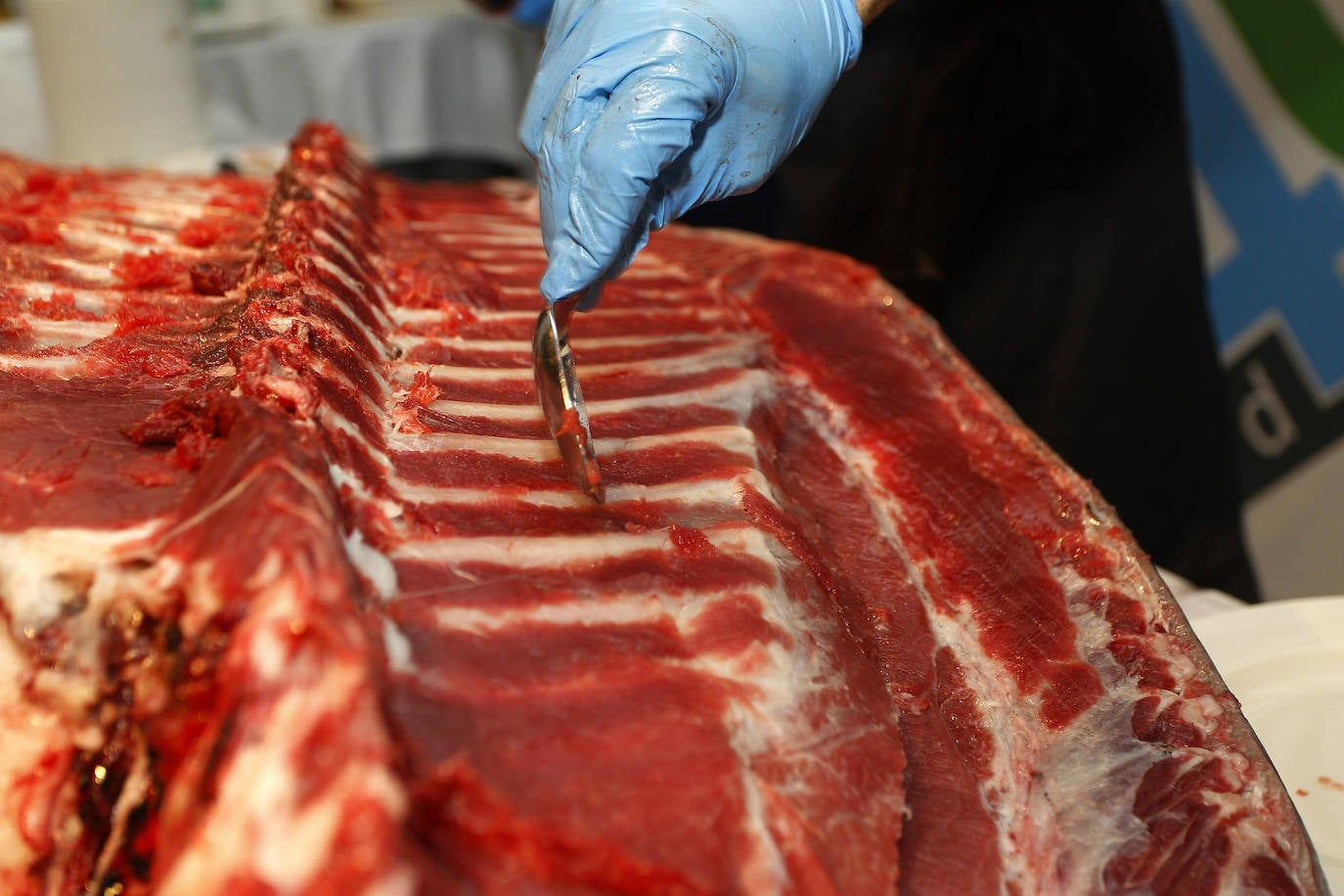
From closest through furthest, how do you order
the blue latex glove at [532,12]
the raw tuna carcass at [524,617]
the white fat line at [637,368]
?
the raw tuna carcass at [524,617]
the white fat line at [637,368]
the blue latex glove at [532,12]

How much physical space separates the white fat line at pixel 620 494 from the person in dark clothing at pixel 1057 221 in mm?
3289

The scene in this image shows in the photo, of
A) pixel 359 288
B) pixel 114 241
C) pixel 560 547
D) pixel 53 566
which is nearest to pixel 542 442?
pixel 560 547

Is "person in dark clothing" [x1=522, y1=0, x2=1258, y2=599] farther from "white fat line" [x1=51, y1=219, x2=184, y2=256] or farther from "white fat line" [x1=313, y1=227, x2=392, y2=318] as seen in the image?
"white fat line" [x1=51, y1=219, x2=184, y2=256]

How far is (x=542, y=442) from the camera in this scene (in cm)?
250

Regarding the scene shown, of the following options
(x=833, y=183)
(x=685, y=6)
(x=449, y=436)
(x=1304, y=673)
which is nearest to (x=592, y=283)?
(x=449, y=436)

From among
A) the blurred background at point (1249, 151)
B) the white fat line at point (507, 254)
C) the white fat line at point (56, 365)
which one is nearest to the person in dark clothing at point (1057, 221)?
the blurred background at point (1249, 151)

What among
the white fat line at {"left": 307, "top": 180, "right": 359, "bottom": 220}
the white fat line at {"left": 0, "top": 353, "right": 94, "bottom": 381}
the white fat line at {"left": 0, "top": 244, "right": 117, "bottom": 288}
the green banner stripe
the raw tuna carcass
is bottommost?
the raw tuna carcass

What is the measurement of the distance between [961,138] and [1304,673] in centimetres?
325

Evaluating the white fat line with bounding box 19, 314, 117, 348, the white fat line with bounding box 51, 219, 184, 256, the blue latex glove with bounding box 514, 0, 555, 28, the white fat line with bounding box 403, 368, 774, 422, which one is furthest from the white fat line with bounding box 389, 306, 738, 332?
the blue latex glove with bounding box 514, 0, 555, 28

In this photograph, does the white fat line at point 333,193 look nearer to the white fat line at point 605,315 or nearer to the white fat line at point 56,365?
the white fat line at point 605,315

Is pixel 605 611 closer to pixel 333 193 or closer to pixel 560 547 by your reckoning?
pixel 560 547

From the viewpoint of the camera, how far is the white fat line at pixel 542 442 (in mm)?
2314

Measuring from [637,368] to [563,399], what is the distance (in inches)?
23.9

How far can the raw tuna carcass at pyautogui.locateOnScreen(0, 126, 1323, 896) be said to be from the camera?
5.35 feet
